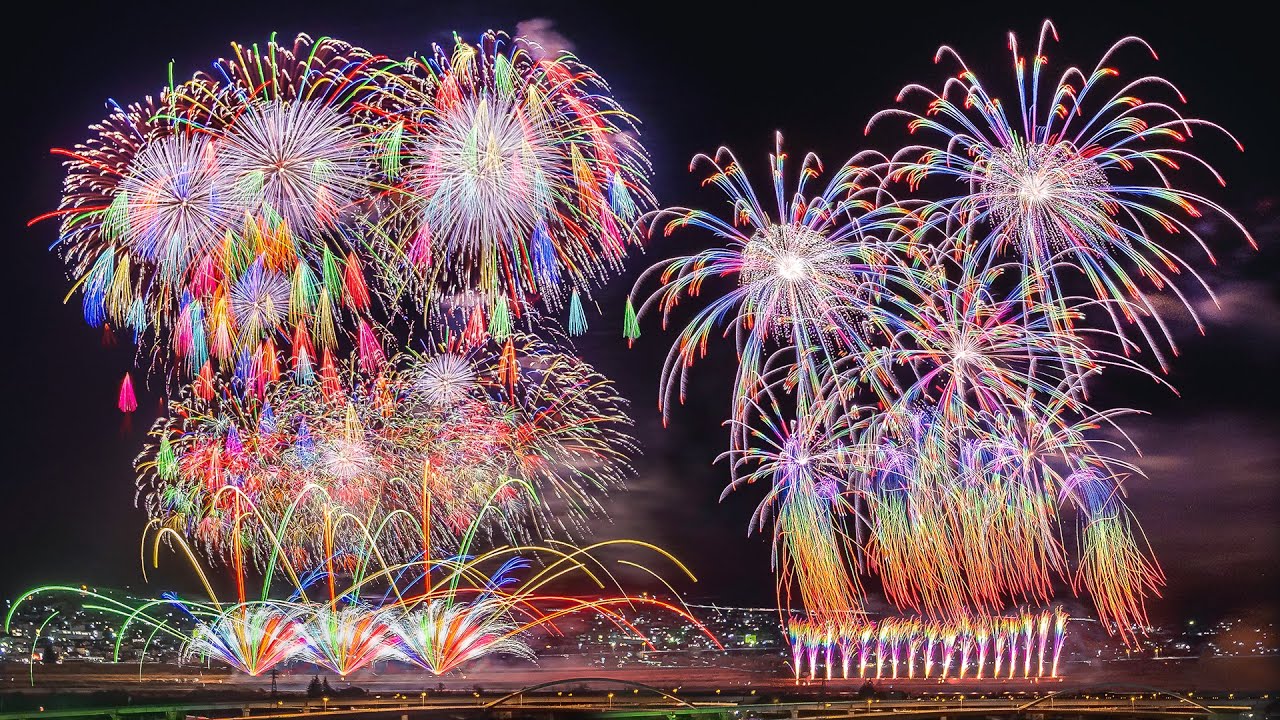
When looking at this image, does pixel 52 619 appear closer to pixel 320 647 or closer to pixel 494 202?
pixel 320 647

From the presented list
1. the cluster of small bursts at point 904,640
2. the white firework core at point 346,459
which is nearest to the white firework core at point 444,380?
the white firework core at point 346,459

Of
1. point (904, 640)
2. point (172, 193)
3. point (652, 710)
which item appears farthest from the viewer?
point (904, 640)

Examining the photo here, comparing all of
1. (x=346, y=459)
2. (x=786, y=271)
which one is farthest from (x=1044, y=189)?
(x=346, y=459)

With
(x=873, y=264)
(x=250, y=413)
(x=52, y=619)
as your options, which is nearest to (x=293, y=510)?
(x=250, y=413)

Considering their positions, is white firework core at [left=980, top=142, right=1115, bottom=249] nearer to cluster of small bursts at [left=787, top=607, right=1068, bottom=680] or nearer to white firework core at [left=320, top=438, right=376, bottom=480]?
white firework core at [left=320, top=438, right=376, bottom=480]

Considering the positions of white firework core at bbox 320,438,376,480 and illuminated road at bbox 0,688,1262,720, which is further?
white firework core at bbox 320,438,376,480

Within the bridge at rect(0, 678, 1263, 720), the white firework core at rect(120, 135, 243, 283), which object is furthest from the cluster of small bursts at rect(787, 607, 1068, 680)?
the white firework core at rect(120, 135, 243, 283)

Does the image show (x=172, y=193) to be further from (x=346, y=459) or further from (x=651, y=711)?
(x=651, y=711)

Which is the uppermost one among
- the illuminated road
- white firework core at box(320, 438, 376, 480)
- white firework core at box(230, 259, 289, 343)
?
white firework core at box(230, 259, 289, 343)

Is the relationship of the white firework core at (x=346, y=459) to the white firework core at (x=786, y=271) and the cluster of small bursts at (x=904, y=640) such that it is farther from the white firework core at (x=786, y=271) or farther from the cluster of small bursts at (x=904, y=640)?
the cluster of small bursts at (x=904, y=640)
